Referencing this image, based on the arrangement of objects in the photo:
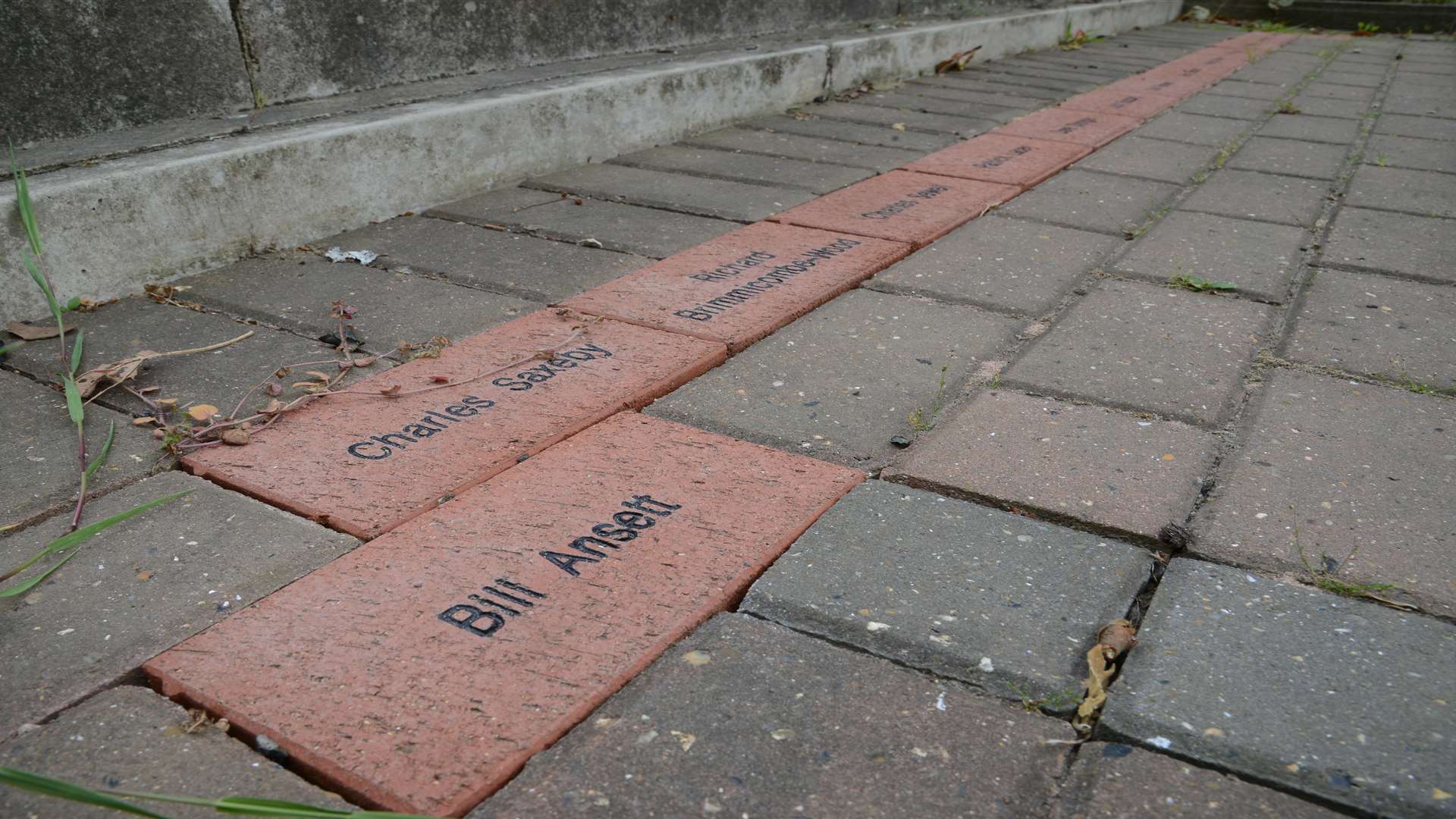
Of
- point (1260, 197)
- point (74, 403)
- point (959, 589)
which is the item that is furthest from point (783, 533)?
point (1260, 197)

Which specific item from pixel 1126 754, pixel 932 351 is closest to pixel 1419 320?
pixel 932 351

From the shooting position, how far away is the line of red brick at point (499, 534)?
116 centimetres

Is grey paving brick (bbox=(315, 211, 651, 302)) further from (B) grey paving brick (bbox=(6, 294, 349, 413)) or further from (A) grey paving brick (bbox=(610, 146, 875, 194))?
(A) grey paving brick (bbox=(610, 146, 875, 194))

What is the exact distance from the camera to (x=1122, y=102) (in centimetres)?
532

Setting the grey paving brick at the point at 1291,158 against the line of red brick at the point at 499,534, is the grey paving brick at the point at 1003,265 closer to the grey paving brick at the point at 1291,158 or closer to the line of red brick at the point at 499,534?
the line of red brick at the point at 499,534

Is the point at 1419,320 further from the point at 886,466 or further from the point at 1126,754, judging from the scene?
the point at 1126,754

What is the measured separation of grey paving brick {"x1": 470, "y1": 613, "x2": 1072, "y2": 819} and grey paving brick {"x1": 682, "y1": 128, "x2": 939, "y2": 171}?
9.49ft

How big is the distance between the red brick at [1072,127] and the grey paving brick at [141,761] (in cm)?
405

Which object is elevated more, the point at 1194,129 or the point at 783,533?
the point at 1194,129

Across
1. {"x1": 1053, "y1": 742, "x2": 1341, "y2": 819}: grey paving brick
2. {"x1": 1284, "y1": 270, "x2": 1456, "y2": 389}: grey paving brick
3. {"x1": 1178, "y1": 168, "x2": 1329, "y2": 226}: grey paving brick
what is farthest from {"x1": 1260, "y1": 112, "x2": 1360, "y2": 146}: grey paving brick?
{"x1": 1053, "y1": 742, "x2": 1341, "y2": 819}: grey paving brick

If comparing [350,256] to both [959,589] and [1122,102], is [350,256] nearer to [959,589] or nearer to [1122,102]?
[959,589]

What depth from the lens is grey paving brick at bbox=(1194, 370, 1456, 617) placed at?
1483mm

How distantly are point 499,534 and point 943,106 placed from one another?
4205mm

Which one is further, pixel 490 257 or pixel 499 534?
pixel 490 257
